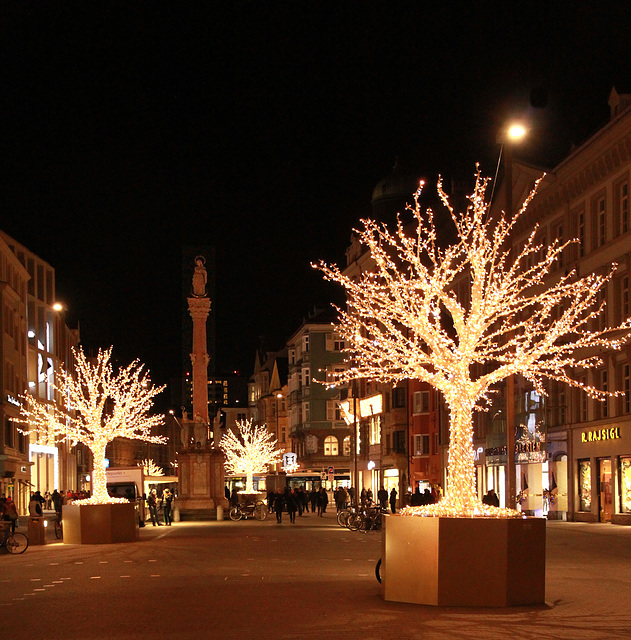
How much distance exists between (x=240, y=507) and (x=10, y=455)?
1518cm

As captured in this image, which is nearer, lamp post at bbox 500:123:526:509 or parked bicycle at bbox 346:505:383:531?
lamp post at bbox 500:123:526:509

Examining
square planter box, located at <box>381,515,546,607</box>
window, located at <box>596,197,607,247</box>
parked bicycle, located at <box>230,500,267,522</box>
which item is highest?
window, located at <box>596,197,607,247</box>

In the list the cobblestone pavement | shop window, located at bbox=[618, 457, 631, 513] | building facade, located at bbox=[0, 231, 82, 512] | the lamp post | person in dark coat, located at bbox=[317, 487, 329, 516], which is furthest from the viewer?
building facade, located at bbox=[0, 231, 82, 512]

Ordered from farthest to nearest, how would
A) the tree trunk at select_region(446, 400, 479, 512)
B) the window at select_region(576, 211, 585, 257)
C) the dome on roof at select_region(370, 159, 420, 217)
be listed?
the dome on roof at select_region(370, 159, 420, 217) → the window at select_region(576, 211, 585, 257) → the tree trunk at select_region(446, 400, 479, 512)

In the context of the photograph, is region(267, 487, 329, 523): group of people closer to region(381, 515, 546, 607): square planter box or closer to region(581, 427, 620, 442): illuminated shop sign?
region(581, 427, 620, 442): illuminated shop sign

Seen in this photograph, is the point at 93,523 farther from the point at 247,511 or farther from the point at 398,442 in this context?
the point at 398,442

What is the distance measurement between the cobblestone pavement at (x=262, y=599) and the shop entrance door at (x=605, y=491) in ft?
50.9

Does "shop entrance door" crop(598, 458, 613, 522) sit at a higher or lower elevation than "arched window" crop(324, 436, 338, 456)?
lower

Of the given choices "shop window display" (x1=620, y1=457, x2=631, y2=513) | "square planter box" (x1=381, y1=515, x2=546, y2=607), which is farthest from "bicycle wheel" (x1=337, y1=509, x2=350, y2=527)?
"square planter box" (x1=381, y1=515, x2=546, y2=607)

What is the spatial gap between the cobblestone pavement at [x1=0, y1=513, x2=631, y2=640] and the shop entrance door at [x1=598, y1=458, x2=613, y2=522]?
15514 mm

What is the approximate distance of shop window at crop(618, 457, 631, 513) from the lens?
4316 centimetres

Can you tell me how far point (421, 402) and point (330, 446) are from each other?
35085 mm

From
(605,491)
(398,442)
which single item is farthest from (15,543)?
(398,442)

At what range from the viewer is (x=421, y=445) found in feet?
243
